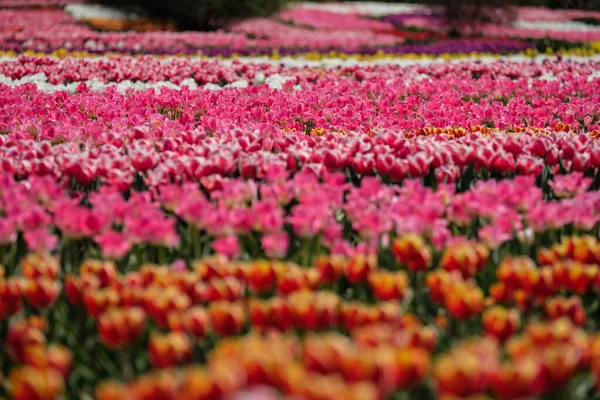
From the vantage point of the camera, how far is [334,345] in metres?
1.41

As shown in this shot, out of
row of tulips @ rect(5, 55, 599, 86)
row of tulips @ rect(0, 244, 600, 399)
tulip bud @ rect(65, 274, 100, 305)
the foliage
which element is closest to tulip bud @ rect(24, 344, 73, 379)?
row of tulips @ rect(0, 244, 600, 399)

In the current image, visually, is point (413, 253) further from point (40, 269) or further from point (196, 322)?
point (40, 269)

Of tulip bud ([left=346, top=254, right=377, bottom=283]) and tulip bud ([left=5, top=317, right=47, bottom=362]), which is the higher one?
tulip bud ([left=346, top=254, right=377, bottom=283])

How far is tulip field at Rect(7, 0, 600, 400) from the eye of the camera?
1.43 metres

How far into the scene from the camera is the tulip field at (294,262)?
1435 mm

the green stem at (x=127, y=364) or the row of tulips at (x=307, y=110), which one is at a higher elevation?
the row of tulips at (x=307, y=110)

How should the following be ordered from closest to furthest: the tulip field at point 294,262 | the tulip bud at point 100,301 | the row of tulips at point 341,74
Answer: the tulip field at point 294,262 → the tulip bud at point 100,301 → the row of tulips at point 341,74

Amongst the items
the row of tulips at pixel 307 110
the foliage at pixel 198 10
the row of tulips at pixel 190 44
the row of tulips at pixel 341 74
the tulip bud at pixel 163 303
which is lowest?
the tulip bud at pixel 163 303

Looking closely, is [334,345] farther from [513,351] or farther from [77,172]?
[77,172]

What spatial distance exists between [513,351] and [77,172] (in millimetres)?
2020

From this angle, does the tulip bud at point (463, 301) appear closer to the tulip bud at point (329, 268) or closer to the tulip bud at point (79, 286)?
the tulip bud at point (329, 268)

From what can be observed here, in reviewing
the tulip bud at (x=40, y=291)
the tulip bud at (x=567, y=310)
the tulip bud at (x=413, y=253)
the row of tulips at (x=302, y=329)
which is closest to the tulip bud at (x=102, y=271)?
the row of tulips at (x=302, y=329)

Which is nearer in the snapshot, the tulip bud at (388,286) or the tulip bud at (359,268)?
the tulip bud at (388,286)

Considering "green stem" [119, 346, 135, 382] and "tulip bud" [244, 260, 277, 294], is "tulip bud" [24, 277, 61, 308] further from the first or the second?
"tulip bud" [244, 260, 277, 294]
